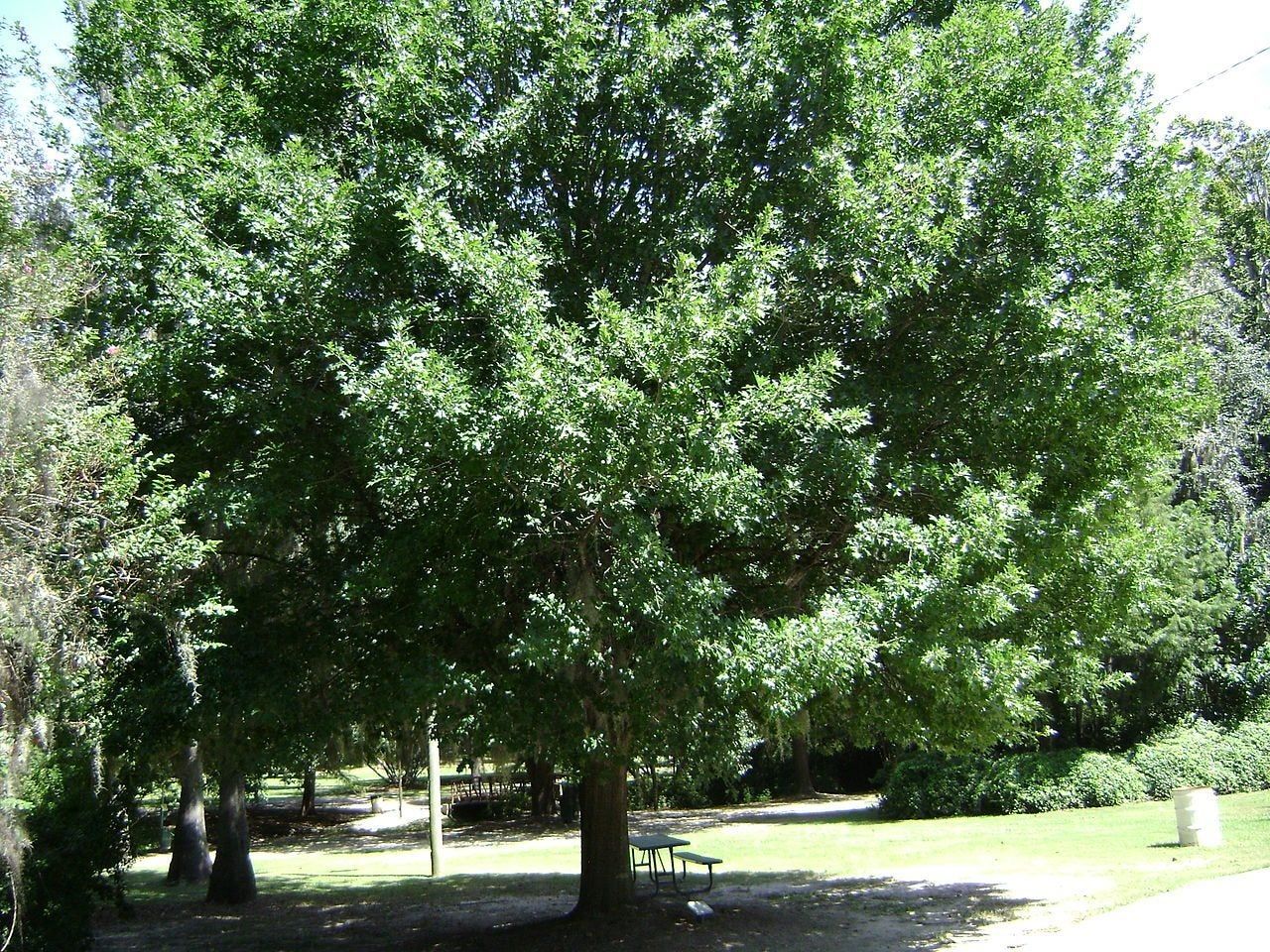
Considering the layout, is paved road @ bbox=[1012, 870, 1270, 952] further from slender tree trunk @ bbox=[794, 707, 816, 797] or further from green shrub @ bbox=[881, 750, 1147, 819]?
slender tree trunk @ bbox=[794, 707, 816, 797]

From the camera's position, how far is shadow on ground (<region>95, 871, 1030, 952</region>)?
10922mm

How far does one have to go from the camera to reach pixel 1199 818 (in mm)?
14000

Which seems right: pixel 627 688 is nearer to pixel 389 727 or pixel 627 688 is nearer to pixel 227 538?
pixel 389 727

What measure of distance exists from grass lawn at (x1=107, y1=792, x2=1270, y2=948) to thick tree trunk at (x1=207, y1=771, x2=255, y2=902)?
630 mm

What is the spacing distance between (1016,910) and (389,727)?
7.06 meters

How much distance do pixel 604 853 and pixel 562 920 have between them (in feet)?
3.21

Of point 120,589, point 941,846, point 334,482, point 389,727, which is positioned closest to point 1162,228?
point 334,482

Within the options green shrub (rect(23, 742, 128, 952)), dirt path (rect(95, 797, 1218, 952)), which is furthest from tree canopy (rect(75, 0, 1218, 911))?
dirt path (rect(95, 797, 1218, 952))

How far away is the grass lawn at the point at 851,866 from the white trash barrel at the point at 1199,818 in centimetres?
23

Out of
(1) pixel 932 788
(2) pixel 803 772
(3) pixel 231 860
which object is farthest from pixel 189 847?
(2) pixel 803 772

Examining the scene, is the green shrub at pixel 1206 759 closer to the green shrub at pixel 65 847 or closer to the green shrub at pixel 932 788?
the green shrub at pixel 932 788

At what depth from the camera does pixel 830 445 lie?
332 inches

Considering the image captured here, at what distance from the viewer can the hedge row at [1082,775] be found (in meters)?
21.6

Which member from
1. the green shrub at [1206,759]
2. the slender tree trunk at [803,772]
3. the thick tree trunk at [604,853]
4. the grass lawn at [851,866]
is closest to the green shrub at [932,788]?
the grass lawn at [851,866]
